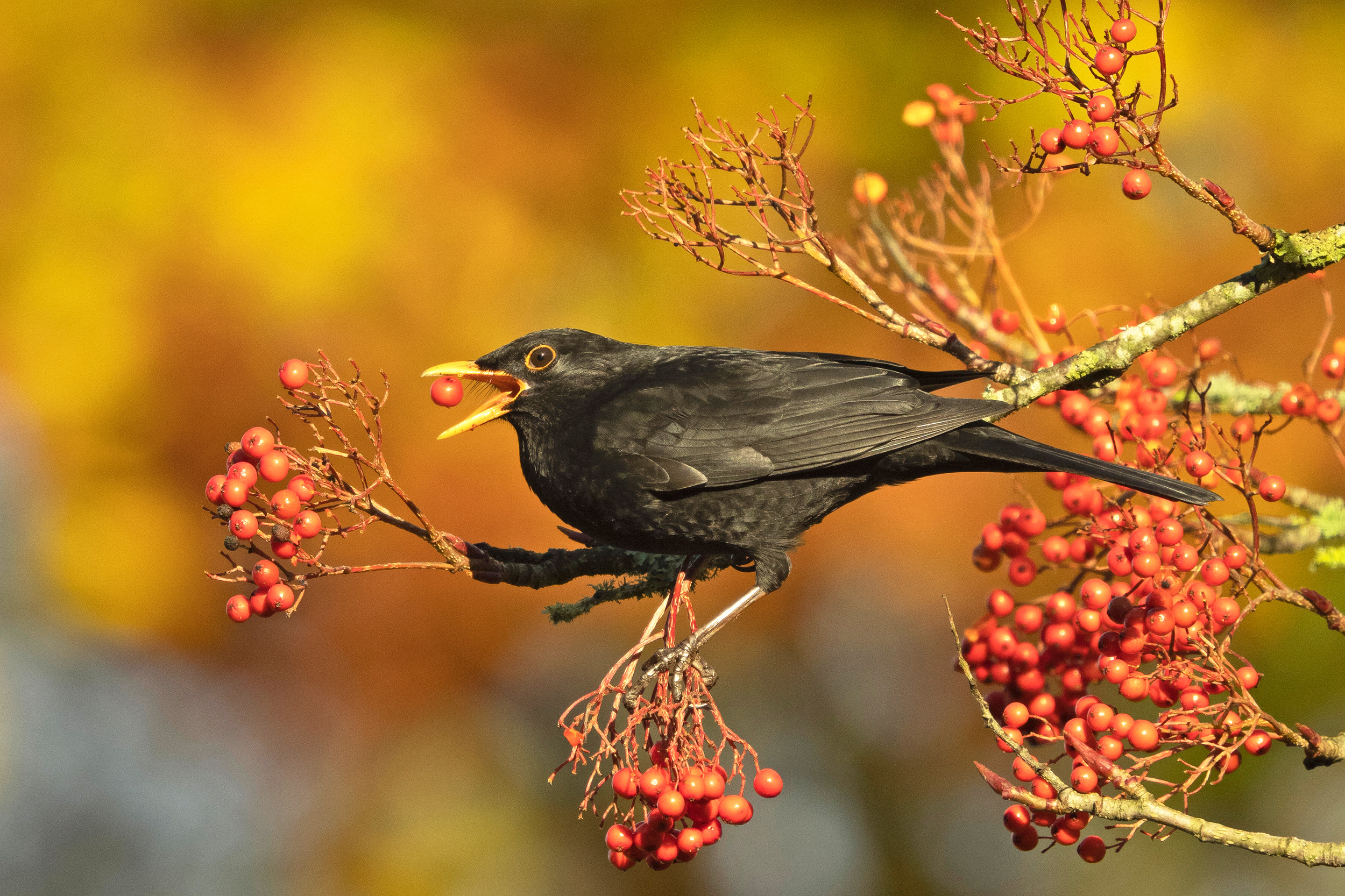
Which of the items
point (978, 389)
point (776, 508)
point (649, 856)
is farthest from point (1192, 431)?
point (978, 389)

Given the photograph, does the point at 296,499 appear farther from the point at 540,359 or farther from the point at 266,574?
the point at 540,359

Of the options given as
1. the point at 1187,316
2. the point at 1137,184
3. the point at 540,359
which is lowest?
the point at 540,359

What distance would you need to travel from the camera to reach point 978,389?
17.6 feet

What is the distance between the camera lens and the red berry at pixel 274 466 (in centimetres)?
240

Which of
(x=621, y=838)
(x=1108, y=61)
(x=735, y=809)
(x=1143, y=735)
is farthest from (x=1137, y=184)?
(x=621, y=838)

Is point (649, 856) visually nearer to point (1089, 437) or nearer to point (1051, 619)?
point (1051, 619)

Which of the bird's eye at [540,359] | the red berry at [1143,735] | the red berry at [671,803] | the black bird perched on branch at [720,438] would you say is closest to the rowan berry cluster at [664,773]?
the red berry at [671,803]

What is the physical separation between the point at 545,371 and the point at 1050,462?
153cm

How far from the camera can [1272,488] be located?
8.70 feet

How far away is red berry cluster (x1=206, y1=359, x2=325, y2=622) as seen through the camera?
2.38 metres

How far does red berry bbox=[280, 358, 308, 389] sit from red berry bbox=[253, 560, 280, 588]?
399 mm

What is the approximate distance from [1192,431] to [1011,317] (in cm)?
84

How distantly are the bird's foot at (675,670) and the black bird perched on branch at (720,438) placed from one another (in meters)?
0.13

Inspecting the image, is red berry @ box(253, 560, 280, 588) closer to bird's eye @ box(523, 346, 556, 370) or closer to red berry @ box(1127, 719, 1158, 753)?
bird's eye @ box(523, 346, 556, 370)
